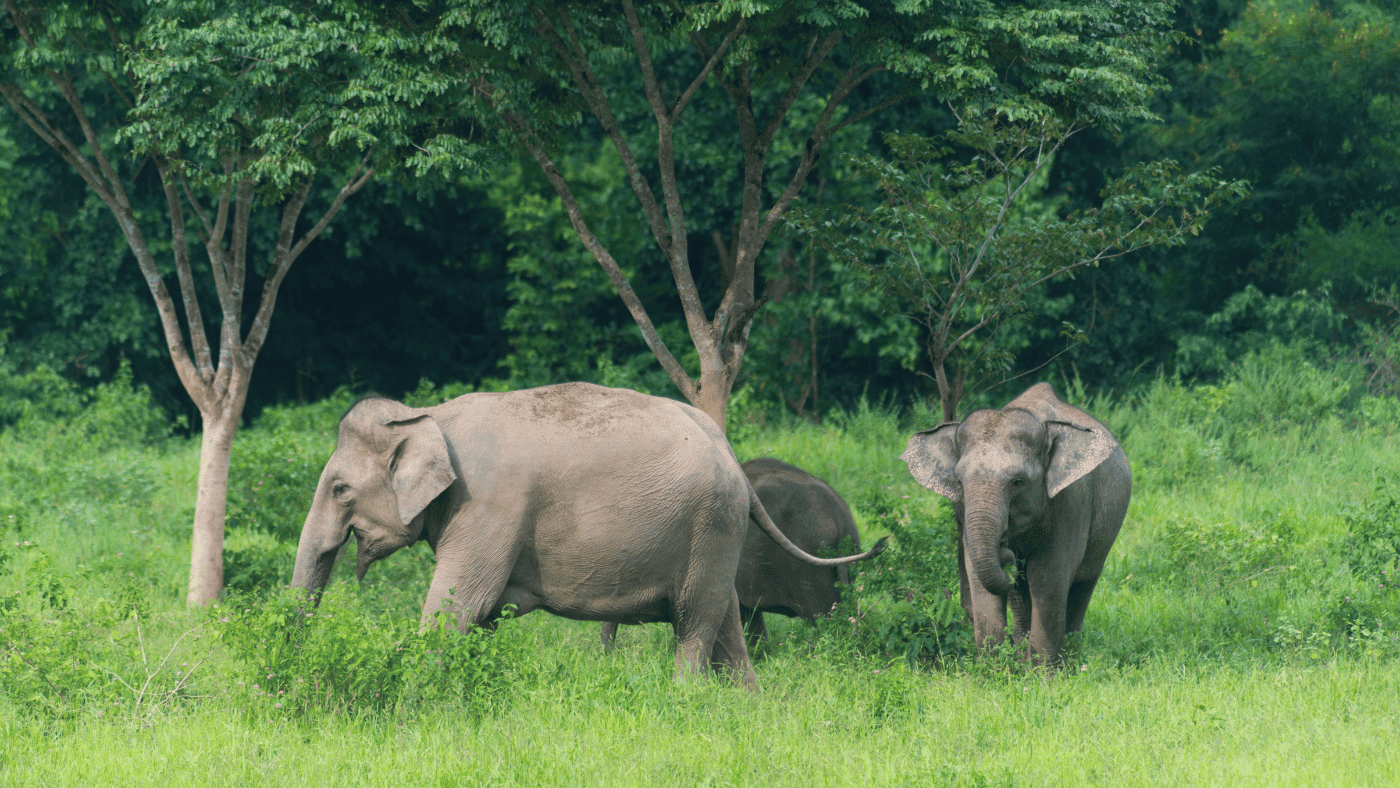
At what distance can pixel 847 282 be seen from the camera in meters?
16.8

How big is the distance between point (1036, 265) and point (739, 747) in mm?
5168

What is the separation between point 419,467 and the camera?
6223mm

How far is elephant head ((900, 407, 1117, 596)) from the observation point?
20.8 ft

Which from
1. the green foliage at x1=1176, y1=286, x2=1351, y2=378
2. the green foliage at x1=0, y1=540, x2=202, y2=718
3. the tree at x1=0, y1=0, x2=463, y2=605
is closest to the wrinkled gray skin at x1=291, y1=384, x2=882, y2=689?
the green foliage at x1=0, y1=540, x2=202, y2=718

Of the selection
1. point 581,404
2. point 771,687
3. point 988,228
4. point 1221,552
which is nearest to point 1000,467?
point 771,687

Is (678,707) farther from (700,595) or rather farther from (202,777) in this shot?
(202,777)

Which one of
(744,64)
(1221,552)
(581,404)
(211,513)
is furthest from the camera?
(744,64)

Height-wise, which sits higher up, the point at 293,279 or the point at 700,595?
the point at 700,595

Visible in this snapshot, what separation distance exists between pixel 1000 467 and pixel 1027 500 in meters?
0.31

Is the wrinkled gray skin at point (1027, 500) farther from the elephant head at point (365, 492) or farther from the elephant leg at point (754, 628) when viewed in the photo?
the elephant head at point (365, 492)

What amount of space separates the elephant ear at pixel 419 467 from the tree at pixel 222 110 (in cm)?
270

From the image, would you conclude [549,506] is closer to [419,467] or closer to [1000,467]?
[419,467]

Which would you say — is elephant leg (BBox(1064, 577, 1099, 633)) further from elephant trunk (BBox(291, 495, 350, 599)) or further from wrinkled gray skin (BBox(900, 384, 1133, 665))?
elephant trunk (BBox(291, 495, 350, 599))

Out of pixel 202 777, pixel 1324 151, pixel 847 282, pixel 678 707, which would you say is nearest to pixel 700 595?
pixel 678 707
